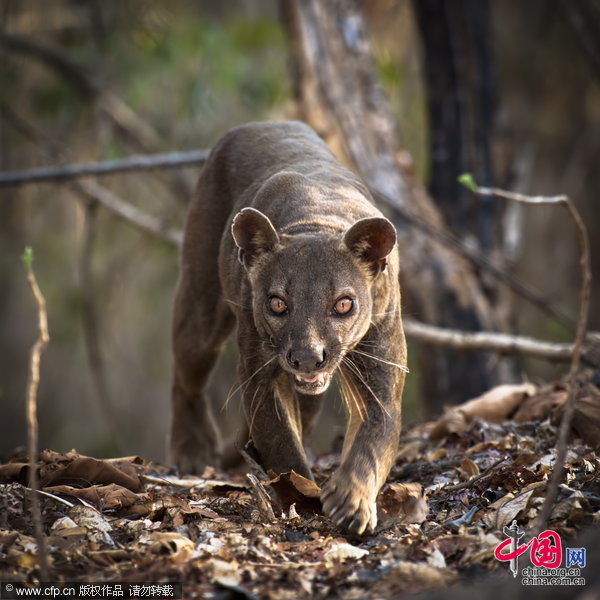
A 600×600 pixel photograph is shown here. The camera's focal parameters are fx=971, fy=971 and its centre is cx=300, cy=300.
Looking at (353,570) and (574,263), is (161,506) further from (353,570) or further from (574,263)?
(574,263)

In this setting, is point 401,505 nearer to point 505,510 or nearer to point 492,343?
point 505,510

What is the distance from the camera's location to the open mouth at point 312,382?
425 cm

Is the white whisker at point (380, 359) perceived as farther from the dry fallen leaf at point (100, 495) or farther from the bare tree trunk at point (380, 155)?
the bare tree trunk at point (380, 155)

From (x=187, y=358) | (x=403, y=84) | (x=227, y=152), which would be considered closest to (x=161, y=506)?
(x=187, y=358)

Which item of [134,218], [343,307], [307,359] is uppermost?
[134,218]

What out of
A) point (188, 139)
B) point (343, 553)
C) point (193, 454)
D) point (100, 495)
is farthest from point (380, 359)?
point (188, 139)

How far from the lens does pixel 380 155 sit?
9438mm

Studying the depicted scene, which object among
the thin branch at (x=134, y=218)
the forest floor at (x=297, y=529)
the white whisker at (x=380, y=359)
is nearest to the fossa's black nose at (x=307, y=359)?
the white whisker at (x=380, y=359)

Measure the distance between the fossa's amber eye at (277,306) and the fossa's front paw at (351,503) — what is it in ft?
2.58

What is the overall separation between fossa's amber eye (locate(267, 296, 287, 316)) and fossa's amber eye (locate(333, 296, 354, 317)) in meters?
0.23

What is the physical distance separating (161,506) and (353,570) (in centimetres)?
104

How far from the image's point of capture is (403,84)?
1445cm

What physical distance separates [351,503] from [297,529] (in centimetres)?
29

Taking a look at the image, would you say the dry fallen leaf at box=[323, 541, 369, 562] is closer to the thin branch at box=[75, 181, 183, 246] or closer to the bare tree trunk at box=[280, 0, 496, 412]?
the bare tree trunk at box=[280, 0, 496, 412]
